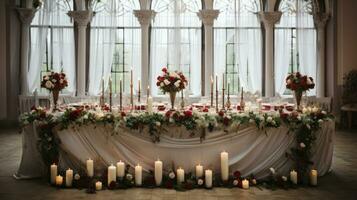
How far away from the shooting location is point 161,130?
19.2ft

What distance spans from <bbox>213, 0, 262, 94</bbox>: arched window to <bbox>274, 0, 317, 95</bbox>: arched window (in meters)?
0.57

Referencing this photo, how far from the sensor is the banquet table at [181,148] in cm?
592

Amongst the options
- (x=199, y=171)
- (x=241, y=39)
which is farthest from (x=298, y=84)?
(x=241, y=39)

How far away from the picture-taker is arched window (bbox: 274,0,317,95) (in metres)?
12.7

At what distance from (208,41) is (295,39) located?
8.53ft

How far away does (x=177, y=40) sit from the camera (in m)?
12.4

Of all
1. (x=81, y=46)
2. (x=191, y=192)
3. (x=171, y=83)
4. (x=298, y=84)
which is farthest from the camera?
(x=81, y=46)

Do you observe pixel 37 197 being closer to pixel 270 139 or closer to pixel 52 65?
pixel 270 139

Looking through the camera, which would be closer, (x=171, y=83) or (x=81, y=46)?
(x=171, y=83)

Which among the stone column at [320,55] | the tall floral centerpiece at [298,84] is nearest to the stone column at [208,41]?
the stone column at [320,55]

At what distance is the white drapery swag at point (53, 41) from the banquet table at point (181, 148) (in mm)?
6938

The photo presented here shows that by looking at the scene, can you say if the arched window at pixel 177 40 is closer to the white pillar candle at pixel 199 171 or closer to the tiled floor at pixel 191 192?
the tiled floor at pixel 191 192

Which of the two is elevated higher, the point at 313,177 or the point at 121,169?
the point at 121,169

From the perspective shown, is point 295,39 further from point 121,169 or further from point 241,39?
point 121,169
